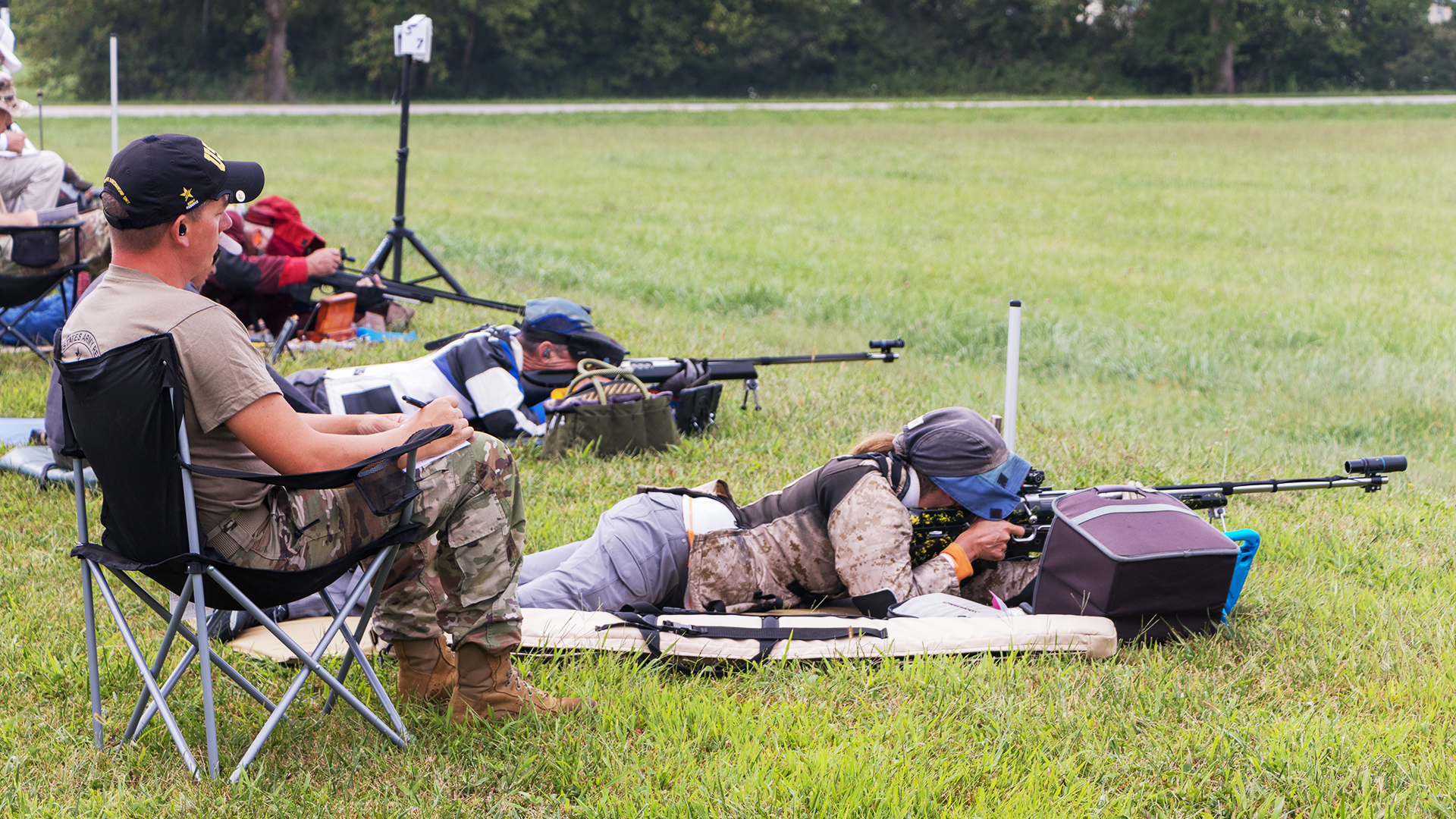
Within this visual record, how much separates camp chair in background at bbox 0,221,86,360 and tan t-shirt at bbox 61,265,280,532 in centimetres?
442

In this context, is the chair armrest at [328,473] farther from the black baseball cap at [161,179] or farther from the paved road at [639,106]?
the paved road at [639,106]

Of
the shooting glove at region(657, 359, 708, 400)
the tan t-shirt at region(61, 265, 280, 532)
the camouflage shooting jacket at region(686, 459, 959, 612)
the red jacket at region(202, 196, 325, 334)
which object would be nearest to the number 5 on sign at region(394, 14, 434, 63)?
the red jacket at region(202, 196, 325, 334)

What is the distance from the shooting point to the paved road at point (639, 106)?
34.7 m

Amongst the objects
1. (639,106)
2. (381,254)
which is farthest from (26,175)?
(639,106)

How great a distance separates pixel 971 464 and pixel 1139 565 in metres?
0.65

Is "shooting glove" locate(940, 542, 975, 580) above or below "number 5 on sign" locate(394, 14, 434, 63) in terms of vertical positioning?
below

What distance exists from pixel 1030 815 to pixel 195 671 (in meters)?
2.50

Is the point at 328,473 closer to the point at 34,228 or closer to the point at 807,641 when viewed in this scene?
the point at 807,641

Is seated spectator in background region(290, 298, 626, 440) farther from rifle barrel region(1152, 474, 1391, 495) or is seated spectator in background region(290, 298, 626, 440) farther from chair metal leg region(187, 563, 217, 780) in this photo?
rifle barrel region(1152, 474, 1391, 495)

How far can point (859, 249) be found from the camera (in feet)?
45.4

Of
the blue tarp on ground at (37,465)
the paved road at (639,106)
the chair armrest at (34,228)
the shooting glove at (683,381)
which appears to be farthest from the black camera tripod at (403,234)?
the paved road at (639,106)

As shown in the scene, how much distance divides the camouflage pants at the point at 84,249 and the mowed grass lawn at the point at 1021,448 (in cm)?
69

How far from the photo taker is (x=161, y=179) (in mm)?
2713

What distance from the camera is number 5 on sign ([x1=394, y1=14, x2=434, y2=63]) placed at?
8.21m
